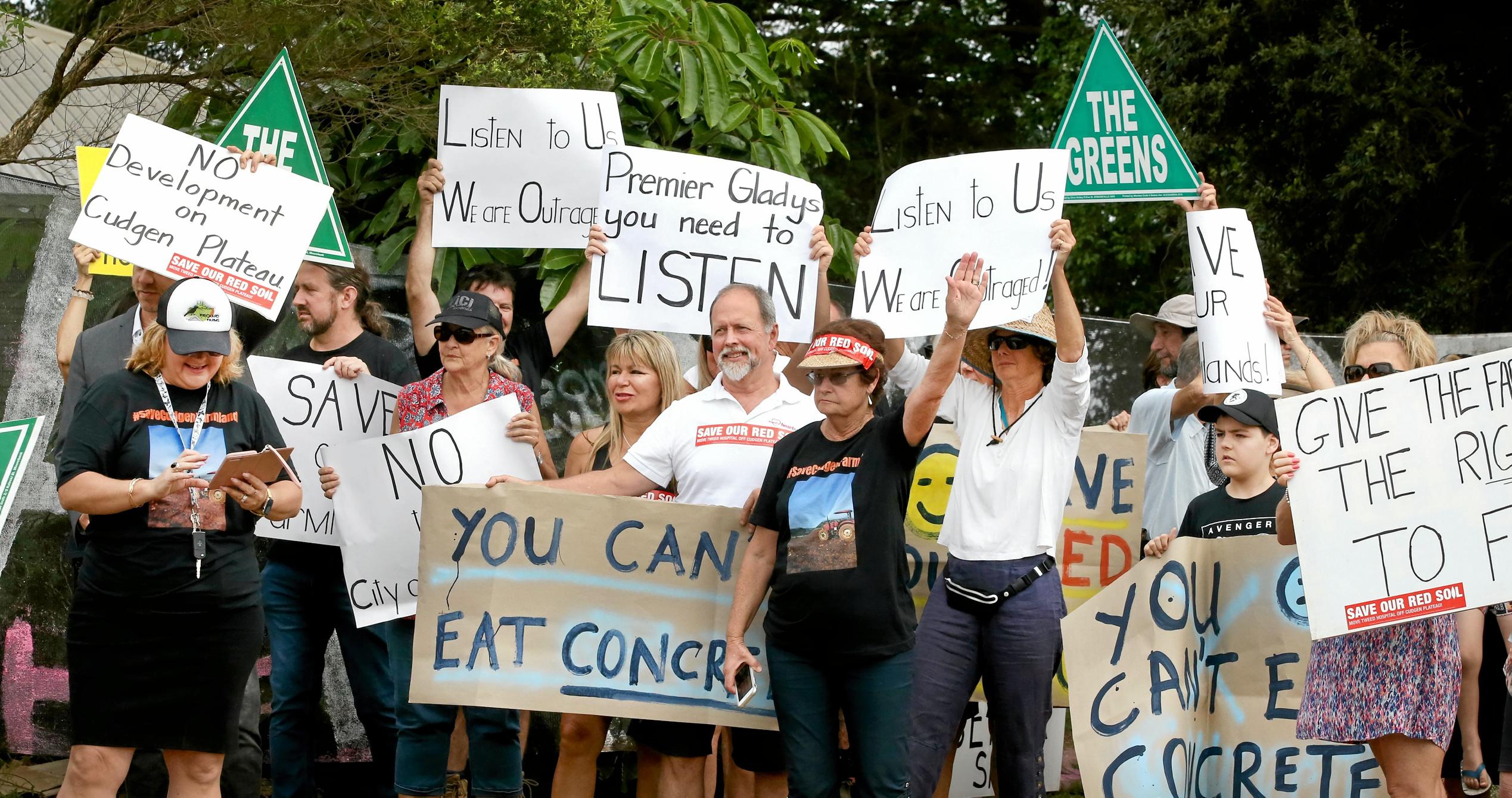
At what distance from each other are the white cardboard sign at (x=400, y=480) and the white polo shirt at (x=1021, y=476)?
1.62 meters

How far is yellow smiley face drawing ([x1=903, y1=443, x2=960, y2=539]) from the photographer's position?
6117mm

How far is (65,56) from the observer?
5.96m

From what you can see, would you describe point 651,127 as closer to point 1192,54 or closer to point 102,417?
point 102,417

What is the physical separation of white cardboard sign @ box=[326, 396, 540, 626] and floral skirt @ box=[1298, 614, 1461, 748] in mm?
2813

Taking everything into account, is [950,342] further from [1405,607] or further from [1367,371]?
[1367,371]

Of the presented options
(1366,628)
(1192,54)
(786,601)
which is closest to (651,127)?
(786,601)

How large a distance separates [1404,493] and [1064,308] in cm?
117

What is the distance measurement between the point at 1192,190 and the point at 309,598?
3844mm

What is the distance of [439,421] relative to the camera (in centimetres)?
573

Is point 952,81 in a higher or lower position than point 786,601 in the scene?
higher

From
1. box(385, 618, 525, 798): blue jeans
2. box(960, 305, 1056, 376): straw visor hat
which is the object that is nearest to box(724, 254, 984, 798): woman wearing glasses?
box(960, 305, 1056, 376): straw visor hat

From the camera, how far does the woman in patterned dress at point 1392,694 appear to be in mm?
4656

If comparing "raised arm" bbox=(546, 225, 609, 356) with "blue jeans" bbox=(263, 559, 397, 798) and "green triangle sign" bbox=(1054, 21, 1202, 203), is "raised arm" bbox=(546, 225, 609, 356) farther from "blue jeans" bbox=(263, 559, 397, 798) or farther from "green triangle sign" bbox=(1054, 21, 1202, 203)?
"green triangle sign" bbox=(1054, 21, 1202, 203)

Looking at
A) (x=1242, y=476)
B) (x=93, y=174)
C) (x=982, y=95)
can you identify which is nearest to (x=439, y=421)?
(x=93, y=174)
